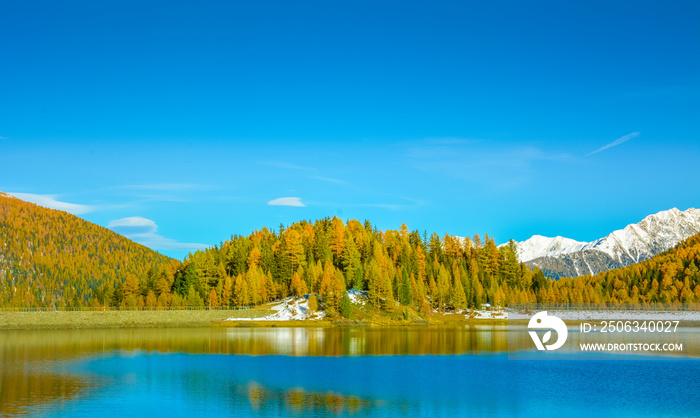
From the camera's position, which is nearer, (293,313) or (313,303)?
(313,303)

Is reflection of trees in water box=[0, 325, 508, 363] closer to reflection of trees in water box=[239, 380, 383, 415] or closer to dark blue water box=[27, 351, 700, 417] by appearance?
dark blue water box=[27, 351, 700, 417]

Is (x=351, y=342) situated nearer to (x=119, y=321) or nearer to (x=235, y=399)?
(x=235, y=399)

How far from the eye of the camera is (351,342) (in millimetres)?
102938

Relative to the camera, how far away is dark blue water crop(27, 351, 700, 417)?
46375mm

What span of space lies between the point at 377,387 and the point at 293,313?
112 m

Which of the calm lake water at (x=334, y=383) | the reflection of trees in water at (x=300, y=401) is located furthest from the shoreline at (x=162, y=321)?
the reflection of trees in water at (x=300, y=401)

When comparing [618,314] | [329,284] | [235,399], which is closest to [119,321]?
[329,284]

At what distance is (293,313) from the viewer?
16550 cm

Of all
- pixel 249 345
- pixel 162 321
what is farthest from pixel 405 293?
pixel 249 345

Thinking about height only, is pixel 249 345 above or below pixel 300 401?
below

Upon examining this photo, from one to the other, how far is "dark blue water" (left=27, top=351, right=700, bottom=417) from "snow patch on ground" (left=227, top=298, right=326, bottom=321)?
8302cm

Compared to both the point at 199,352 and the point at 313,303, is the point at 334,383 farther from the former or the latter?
the point at 313,303

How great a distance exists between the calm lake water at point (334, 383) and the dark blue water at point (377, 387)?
0.12m

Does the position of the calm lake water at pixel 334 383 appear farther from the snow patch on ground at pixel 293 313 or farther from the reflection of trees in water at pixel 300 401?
the snow patch on ground at pixel 293 313
